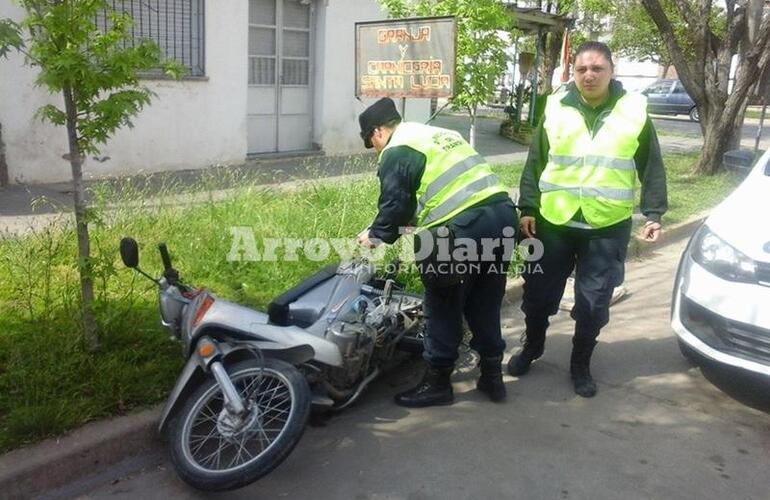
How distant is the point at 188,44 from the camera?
9.55 meters

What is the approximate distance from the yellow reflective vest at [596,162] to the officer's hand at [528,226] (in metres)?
0.16

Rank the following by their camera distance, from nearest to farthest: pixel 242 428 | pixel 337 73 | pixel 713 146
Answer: pixel 242 428, pixel 713 146, pixel 337 73

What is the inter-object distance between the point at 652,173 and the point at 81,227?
2.97m

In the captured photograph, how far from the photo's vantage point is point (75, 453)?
3025 millimetres

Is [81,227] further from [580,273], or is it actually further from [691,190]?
[691,190]

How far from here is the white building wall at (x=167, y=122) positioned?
7.91 m

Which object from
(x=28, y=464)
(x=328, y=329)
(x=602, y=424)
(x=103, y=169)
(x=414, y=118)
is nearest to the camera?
(x=28, y=464)

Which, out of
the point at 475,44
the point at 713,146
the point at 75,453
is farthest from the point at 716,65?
the point at 75,453

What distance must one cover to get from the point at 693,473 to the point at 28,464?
2.83m

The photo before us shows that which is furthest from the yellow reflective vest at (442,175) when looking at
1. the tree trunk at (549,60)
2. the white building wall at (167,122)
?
the tree trunk at (549,60)

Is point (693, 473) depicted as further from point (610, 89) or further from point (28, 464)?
point (28, 464)

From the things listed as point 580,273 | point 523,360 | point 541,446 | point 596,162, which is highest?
point 596,162

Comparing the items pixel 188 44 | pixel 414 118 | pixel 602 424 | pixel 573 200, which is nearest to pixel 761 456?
pixel 602 424

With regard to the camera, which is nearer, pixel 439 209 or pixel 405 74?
pixel 439 209
